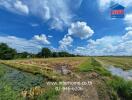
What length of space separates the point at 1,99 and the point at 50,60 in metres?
19.0

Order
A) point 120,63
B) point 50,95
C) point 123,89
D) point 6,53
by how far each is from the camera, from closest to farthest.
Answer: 1. point 50,95
2. point 123,89
3. point 120,63
4. point 6,53

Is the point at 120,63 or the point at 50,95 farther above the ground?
the point at 120,63

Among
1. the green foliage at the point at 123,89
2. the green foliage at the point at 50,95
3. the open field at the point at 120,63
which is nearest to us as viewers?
the green foliage at the point at 50,95

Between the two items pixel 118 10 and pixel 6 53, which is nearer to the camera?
pixel 118 10

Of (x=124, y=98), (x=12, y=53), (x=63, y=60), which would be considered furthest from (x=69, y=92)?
(x=12, y=53)

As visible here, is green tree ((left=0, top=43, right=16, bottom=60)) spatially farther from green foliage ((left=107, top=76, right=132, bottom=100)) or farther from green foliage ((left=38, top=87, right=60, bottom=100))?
green foliage ((left=38, top=87, right=60, bottom=100))

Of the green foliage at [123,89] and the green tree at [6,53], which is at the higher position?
the green tree at [6,53]

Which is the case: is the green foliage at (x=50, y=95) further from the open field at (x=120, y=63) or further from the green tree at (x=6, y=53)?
the green tree at (x=6, y=53)

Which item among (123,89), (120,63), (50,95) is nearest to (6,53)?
(120,63)

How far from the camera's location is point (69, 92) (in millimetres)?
11453

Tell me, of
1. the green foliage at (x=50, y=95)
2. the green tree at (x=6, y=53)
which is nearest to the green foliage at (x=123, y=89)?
the green foliage at (x=50, y=95)

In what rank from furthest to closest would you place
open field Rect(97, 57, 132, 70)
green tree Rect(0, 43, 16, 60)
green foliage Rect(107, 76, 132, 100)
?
1. green tree Rect(0, 43, 16, 60)
2. open field Rect(97, 57, 132, 70)
3. green foliage Rect(107, 76, 132, 100)

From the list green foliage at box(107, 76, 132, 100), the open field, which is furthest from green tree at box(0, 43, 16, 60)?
green foliage at box(107, 76, 132, 100)

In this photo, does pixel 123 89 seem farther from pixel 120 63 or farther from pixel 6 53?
pixel 6 53
